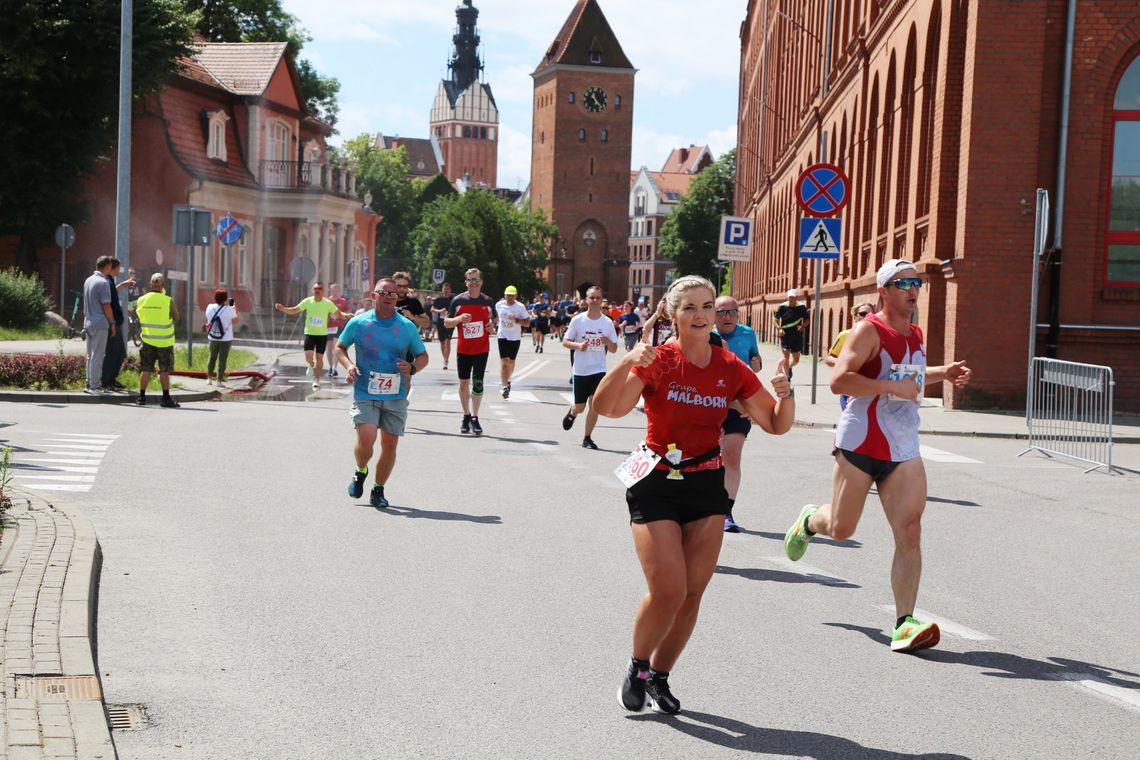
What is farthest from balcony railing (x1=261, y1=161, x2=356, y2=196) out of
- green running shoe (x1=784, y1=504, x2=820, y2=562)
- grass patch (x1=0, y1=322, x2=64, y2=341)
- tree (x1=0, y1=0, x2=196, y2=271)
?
green running shoe (x1=784, y1=504, x2=820, y2=562)

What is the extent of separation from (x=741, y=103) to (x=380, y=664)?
107 meters

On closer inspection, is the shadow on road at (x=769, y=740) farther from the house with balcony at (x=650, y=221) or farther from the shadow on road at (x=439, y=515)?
the house with balcony at (x=650, y=221)

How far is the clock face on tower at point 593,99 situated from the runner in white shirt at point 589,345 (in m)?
125

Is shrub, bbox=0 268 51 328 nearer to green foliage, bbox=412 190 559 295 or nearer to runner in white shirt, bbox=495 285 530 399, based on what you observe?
runner in white shirt, bbox=495 285 530 399

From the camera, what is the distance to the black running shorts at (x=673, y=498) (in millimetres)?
5766

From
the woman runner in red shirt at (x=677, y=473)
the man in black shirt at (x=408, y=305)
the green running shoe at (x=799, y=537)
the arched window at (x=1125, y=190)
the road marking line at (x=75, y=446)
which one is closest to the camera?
the woman runner in red shirt at (x=677, y=473)

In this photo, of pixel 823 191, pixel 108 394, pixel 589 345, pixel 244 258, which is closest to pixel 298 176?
pixel 244 258

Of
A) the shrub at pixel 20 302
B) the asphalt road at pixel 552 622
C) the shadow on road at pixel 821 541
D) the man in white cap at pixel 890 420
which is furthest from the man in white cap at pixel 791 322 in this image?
the man in white cap at pixel 890 420

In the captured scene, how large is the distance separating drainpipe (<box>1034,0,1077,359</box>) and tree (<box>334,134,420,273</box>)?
112685mm

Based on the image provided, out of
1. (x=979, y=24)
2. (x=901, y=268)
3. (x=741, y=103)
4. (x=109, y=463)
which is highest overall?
(x=741, y=103)

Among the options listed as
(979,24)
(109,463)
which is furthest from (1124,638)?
(979,24)

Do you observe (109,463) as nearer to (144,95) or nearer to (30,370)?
(30,370)

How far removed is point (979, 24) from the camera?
22.2 metres

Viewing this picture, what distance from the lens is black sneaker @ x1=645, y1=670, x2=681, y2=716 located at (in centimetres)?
577
